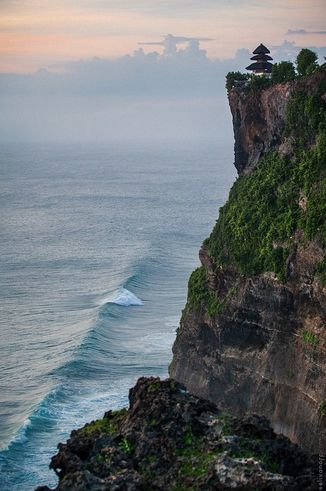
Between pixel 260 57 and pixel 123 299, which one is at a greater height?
pixel 260 57

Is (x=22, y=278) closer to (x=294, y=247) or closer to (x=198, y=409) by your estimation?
(x=294, y=247)

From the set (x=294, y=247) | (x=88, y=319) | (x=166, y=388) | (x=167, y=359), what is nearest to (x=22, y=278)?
(x=88, y=319)

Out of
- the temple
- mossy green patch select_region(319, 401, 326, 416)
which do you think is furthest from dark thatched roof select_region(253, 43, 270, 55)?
mossy green patch select_region(319, 401, 326, 416)

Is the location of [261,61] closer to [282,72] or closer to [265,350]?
[282,72]

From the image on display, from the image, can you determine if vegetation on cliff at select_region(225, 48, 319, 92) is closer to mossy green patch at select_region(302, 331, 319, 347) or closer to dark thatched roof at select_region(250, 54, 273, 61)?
dark thatched roof at select_region(250, 54, 273, 61)

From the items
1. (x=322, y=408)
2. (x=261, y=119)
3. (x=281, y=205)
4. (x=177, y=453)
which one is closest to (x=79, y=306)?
(x=261, y=119)
